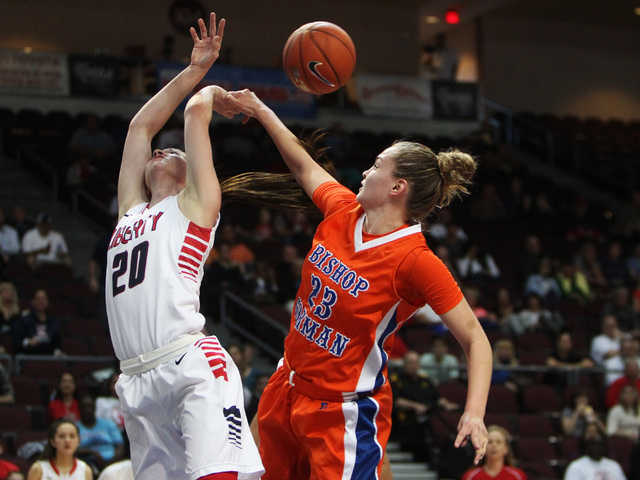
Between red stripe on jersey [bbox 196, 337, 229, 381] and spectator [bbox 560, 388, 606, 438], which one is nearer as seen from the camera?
red stripe on jersey [bbox 196, 337, 229, 381]

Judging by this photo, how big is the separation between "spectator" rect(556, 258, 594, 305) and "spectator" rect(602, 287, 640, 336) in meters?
0.53

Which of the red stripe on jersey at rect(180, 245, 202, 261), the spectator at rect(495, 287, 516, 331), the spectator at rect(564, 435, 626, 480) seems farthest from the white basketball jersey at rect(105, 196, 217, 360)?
the spectator at rect(495, 287, 516, 331)

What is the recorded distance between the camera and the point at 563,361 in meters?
10.8

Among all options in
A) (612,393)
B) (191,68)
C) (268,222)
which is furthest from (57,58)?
(191,68)

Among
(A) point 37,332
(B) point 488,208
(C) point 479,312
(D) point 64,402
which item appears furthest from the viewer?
(B) point 488,208

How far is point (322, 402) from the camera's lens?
11.6ft

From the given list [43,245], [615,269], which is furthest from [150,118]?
[615,269]

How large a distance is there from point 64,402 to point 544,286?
7371 millimetres

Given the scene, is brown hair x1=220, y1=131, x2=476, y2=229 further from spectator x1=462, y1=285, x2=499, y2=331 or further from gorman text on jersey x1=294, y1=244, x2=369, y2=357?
spectator x1=462, y1=285, x2=499, y2=331

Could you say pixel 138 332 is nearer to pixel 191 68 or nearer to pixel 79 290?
pixel 191 68

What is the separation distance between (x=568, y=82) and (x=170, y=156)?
20.1 m

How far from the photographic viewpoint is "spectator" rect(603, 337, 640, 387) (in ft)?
34.4

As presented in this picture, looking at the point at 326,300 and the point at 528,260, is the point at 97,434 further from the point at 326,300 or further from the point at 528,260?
the point at 528,260

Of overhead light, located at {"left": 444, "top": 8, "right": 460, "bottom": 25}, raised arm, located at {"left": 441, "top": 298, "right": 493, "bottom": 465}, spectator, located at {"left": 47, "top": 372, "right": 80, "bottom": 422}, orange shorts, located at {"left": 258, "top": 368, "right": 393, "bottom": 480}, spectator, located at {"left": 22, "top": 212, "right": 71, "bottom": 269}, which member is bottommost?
spectator, located at {"left": 47, "top": 372, "right": 80, "bottom": 422}
